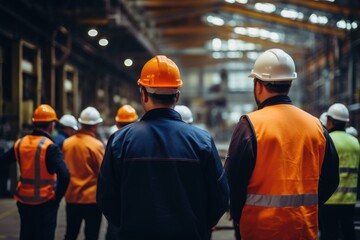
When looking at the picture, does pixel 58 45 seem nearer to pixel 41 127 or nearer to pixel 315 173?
pixel 41 127

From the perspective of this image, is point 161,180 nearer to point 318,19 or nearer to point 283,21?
point 283,21

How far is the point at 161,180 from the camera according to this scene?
2.64 meters

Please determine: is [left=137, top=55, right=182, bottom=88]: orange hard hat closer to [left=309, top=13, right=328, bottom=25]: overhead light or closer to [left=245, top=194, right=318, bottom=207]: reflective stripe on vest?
[left=245, top=194, right=318, bottom=207]: reflective stripe on vest

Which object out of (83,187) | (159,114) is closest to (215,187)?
(159,114)

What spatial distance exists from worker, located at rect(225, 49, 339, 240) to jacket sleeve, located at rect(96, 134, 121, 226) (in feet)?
2.28

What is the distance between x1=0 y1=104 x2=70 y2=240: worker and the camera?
187 inches

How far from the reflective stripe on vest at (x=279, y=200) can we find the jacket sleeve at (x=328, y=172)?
0.28m

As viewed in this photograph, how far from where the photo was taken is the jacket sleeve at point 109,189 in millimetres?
2736

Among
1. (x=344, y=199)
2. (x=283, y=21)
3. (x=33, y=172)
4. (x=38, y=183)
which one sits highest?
(x=283, y=21)

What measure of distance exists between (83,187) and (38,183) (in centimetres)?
88

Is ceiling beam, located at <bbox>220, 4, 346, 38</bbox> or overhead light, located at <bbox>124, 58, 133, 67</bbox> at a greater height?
ceiling beam, located at <bbox>220, 4, 346, 38</bbox>

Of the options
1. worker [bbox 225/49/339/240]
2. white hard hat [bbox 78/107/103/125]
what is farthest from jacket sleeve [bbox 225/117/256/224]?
white hard hat [bbox 78/107/103/125]

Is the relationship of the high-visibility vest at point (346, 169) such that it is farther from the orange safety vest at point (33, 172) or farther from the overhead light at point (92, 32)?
the overhead light at point (92, 32)

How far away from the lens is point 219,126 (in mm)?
27062
